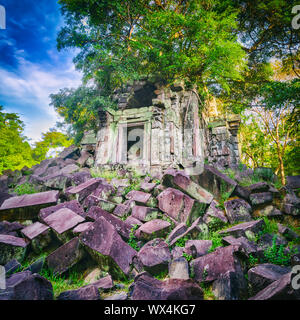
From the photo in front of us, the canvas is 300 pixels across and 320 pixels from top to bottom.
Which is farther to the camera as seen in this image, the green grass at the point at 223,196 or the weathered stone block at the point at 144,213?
the green grass at the point at 223,196

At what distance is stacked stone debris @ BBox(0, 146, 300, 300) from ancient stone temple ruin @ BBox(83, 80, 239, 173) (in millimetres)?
3590

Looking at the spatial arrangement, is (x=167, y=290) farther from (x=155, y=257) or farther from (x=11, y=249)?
(x=11, y=249)

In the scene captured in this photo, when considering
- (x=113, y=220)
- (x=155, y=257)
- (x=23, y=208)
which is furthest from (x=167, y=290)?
(x=23, y=208)

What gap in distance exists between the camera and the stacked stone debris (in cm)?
187

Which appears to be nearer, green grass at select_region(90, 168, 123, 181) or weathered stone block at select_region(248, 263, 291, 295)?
weathered stone block at select_region(248, 263, 291, 295)

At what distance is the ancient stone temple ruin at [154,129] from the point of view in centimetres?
782

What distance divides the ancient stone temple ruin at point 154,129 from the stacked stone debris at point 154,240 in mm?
3590

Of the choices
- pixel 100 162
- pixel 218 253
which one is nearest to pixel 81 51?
pixel 100 162

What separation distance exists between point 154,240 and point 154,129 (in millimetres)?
5900

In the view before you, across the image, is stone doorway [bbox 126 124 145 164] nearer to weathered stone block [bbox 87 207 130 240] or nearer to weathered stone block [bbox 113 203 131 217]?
weathered stone block [bbox 113 203 131 217]

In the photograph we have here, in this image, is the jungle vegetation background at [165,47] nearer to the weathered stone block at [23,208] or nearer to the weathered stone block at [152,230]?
the weathered stone block at [23,208]

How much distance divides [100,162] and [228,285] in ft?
23.9

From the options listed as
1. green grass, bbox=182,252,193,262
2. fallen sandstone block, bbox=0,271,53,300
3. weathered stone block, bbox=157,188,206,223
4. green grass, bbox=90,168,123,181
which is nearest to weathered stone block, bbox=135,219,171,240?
weathered stone block, bbox=157,188,206,223

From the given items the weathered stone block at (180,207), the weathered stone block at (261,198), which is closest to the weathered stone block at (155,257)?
the weathered stone block at (180,207)
